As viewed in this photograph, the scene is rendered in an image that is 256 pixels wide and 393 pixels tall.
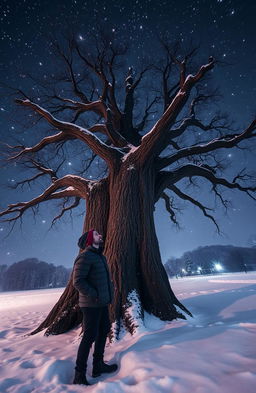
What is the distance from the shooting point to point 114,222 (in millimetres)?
4582

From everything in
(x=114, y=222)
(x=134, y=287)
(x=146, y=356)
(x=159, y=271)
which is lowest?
(x=146, y=356)

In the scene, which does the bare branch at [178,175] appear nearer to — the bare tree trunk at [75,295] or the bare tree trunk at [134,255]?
Result: the bare tree trunk at [134,255]

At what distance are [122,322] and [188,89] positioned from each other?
476 cm

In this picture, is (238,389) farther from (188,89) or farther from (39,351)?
(188,89)

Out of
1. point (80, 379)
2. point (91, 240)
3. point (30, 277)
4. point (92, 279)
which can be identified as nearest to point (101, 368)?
point (80, 379)

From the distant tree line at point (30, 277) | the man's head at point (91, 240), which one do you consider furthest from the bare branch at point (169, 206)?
the distant tree line at point (30, 277)

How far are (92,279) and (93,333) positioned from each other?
0.58 metres

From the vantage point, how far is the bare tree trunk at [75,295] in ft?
13.0

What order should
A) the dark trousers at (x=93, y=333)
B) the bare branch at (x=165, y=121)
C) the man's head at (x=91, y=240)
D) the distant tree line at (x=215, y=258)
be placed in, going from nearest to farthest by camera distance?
the dark trousers at (x=93, y=333) < the man's head at (x=91, y=240) < the bare branch at (x=165, y=121) < the distant tree line at (x=215, y=258)

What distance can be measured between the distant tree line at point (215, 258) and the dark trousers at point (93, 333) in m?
77.1

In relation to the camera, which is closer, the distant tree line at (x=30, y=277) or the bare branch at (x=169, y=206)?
the bare branch at (x=169, y=206)

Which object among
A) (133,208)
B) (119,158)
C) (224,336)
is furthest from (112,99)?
(224,336)

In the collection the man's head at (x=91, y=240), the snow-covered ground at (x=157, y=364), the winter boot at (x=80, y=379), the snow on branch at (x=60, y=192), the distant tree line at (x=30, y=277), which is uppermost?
the distant tree line at (x=30, y=277)

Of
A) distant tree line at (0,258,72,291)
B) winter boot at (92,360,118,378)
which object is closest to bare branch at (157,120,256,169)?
winter boot at (92,360,118,378)
